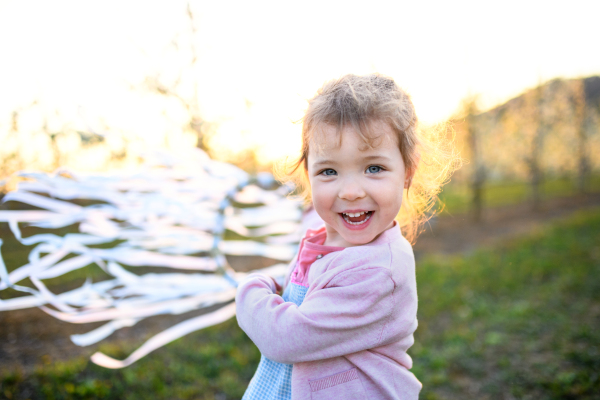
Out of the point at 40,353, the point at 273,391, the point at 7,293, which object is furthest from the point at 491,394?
the point at 7,293

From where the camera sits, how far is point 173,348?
12.1 ft

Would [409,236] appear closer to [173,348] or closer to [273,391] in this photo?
[273,391]

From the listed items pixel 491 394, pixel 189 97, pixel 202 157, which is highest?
pixel 189 97

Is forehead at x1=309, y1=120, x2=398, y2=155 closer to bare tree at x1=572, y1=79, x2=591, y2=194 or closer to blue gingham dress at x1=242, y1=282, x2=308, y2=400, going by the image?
blue gingham dress at x1=242, y1=282, x2=308, y2=400

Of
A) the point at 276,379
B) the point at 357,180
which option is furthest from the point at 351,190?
the point at 276,379

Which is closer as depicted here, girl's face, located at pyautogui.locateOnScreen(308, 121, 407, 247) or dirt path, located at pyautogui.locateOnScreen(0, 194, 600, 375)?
girl's face, located at pyautogui.locateOnScreen(308, 121, 407, 247)

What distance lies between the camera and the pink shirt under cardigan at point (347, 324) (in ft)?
3.14

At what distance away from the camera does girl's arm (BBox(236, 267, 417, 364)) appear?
0.95 meters

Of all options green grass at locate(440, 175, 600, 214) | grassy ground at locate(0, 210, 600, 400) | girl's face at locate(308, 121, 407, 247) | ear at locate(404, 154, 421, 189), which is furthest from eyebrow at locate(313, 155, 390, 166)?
green grass at locate(440, 175, 600, 214)

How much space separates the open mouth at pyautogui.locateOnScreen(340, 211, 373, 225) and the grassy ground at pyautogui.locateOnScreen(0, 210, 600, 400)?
7.79ft

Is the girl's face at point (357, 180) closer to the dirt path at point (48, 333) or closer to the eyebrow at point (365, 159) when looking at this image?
the eyebrow at point (365, 159)

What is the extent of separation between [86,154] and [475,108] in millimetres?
9770

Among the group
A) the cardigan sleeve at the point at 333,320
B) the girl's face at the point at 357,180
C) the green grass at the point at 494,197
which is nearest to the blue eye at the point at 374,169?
the girl's face at the point at 357,180

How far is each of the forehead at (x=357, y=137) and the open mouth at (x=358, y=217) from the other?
189 millimetres
